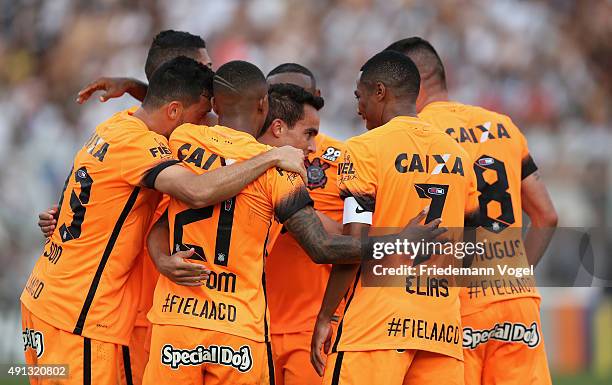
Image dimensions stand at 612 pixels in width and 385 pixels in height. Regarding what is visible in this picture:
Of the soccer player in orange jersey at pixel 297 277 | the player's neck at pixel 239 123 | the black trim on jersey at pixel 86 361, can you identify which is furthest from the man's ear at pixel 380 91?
the black trim on jersey at pixel 86 361

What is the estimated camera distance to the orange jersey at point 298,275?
22.7ft

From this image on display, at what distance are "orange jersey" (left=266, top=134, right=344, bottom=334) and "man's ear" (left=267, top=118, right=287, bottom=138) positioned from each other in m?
0.47

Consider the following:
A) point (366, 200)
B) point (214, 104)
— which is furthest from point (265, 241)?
point (214, 104)

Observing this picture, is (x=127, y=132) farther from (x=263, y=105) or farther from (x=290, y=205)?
(x=290, y=205)

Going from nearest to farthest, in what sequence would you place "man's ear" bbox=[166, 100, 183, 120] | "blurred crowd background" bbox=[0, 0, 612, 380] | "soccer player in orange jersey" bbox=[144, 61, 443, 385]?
"soccer player in orange jersey" bbox=[144, 61, 443, 385] → "man's ear" bbox=[166, 100, 183, 120] → "blurred crowd background" bbox=[0, 0, 612, 380]

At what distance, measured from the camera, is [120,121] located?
6254 mm

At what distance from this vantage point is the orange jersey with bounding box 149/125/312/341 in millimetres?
5641

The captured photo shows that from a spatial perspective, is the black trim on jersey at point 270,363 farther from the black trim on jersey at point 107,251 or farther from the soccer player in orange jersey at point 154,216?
the black trim on jersey at point 107,251

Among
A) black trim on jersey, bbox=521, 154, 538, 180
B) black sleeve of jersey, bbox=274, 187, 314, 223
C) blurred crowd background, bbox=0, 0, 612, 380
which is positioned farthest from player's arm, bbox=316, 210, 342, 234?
blurred crowd background, bbox=0, 0, 612, 380

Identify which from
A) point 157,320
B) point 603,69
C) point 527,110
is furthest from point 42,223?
point 603,69

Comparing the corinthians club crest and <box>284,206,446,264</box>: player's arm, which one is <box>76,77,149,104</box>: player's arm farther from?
<box>284,206,446,264</box>: player's arm

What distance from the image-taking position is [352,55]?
16.1 meters

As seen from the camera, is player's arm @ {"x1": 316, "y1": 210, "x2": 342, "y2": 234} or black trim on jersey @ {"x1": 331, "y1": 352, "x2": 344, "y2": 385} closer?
black trim on jersey @ {"x1": 331, "y1": 352, "x2": 344, "y2": 385}

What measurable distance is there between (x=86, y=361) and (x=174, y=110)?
1.71 meters
